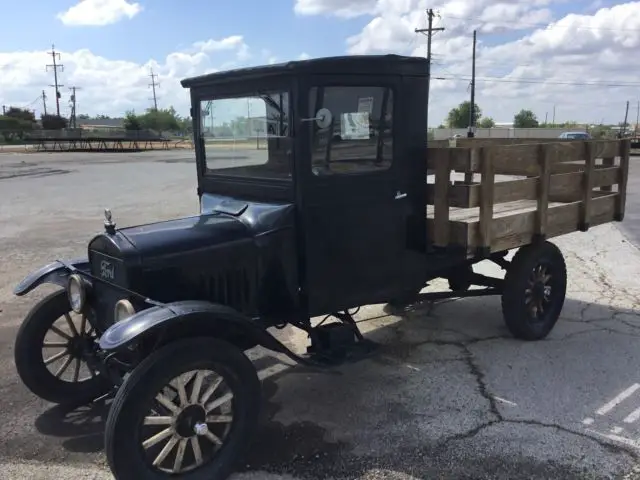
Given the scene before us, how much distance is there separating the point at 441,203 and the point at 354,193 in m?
0.78

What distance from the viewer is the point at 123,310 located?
332 centimetres

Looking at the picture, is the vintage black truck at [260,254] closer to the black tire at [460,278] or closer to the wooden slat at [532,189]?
the wooden slat at [532,189]

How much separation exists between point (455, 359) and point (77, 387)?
2.83 metres

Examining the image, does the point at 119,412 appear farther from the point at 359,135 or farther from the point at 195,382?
the point at 359,135

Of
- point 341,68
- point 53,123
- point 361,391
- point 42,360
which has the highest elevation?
point 53,123

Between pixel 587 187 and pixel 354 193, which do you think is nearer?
pixel 354 193

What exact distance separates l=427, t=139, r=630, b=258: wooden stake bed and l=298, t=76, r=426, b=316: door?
0.70 feet

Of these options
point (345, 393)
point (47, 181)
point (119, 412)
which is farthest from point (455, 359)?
point (47, 181)

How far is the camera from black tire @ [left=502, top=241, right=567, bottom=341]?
4.94m

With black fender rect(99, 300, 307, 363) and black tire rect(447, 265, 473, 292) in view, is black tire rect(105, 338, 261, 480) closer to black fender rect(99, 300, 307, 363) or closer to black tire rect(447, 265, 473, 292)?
black fender rect(99, 300, 307, 363)

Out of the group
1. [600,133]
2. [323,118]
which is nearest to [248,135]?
[323,118]

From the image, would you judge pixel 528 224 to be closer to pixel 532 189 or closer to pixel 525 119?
pixel 532 189

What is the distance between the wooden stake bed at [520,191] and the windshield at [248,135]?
3.83ft

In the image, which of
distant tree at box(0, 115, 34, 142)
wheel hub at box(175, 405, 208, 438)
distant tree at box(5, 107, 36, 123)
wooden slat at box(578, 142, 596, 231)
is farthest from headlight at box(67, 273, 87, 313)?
distant tree at box(5, 107, 36, 123)
